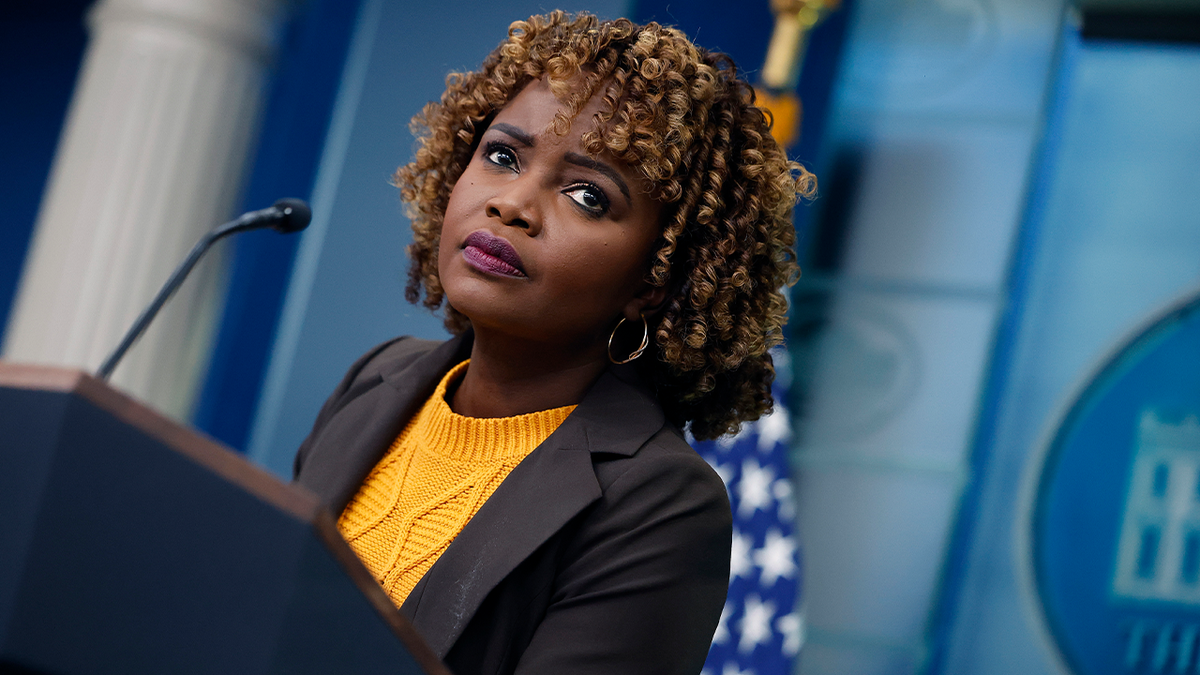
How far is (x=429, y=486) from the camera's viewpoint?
1463 mm

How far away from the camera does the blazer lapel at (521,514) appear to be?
1233 mm

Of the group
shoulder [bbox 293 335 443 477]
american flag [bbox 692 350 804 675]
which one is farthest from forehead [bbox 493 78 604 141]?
american flag [bbox 692 350 804 675]

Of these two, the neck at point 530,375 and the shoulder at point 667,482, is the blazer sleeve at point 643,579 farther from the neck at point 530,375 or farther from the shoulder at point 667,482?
the neck at point 530,375

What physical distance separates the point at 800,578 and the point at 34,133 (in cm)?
352

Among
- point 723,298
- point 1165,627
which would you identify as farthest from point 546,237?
point 1165,627

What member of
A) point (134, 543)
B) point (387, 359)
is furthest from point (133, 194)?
point (134, 543)

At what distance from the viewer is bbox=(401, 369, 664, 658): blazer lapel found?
4.05 feet

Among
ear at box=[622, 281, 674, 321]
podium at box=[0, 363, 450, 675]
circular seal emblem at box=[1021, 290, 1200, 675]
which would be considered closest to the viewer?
podium at box=[0, 363, 450, 675]

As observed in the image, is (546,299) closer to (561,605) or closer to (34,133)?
(561,605)

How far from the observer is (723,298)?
1.48m

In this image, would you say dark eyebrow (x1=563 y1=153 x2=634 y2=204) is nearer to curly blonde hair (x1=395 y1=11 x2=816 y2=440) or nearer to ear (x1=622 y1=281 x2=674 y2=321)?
curly blonde hair (x1=395 y1=11 x2=816 y2=440)

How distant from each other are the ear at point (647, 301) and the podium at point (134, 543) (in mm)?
790

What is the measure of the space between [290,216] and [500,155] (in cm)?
A: 47

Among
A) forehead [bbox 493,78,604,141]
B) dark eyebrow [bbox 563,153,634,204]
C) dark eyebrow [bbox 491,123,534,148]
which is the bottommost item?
dark eyebrow [bbox 563,153,634,204]
